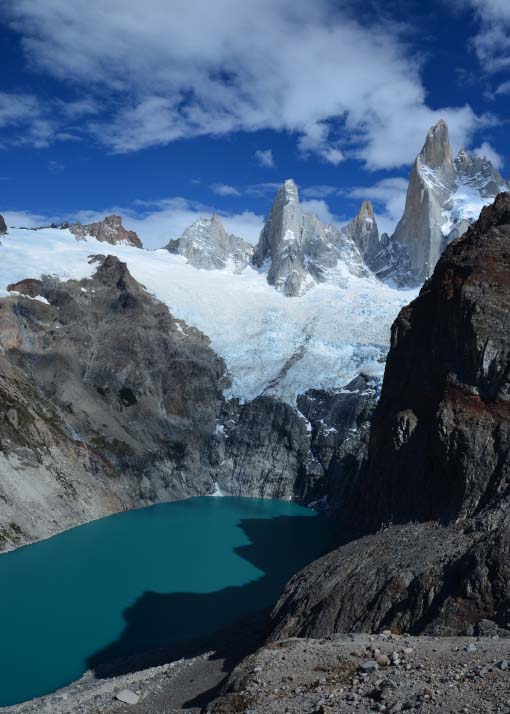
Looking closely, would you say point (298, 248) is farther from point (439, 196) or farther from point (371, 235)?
point (439, 196)

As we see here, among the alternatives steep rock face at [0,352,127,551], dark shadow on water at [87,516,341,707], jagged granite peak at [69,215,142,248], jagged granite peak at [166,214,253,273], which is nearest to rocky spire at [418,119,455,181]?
jagged granite peak at [166,214,253,273]

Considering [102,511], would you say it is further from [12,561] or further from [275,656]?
[275,656]

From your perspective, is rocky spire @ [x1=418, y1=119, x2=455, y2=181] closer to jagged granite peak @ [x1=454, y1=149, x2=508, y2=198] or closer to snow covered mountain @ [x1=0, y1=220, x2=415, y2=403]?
jagged granite peak @ [x1=454, y1=149, x2=508, y2=198]

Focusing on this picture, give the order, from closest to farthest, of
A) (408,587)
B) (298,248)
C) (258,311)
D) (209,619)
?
(408,587), (209,619), (258,311), (298,248)

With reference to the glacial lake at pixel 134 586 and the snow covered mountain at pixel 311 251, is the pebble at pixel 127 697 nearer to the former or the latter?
the glacial lake at pixel 134 586

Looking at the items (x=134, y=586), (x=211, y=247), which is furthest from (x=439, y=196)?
(x=134, y=586)

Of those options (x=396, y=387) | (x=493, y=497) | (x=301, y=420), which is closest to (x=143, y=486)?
(x=301, y=420)
